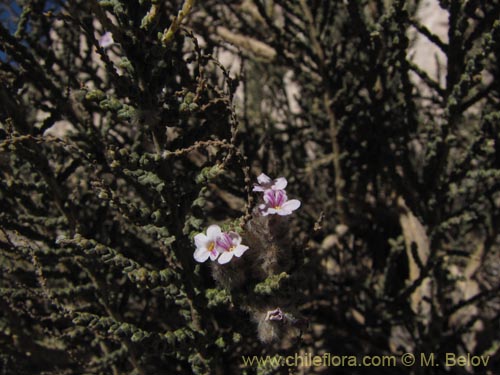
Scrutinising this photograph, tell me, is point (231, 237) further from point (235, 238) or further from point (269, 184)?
point (269, 184)

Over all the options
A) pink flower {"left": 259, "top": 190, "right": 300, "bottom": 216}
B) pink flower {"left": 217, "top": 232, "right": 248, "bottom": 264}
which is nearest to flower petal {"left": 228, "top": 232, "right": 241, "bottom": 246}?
pink flower {"left": 217, "top": 232, "right": 248, "bottom": 264}

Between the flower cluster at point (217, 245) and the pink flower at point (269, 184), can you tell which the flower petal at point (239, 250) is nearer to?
the flower cluster at point (217, 245)

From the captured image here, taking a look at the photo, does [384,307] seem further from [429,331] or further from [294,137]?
[294,137]

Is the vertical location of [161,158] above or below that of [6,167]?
below

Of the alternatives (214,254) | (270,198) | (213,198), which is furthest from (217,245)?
(213,198)

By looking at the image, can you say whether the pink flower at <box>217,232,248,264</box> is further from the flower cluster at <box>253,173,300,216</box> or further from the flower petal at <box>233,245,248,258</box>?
the flower cluster at <box>253,173,300,216</box>

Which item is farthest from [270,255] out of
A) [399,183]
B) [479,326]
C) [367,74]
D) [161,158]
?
[479,326]

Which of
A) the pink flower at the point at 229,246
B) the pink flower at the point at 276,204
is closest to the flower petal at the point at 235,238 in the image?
the pink flower at the point at 229,246
